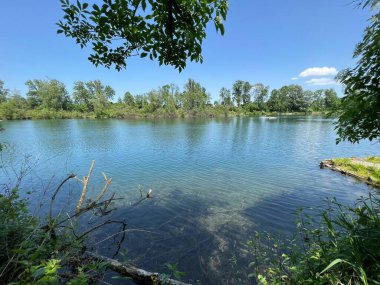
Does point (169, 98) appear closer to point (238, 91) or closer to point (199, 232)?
point (238, 91)

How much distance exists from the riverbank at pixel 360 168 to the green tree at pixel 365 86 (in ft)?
45.1

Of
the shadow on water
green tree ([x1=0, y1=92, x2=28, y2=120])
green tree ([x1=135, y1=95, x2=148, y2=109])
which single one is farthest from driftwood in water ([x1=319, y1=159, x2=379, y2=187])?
green tree ([x1=0, y1=92, x2=28, y2=120])

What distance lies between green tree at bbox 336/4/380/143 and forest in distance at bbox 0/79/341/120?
264ft

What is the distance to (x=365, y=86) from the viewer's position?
2994 mm

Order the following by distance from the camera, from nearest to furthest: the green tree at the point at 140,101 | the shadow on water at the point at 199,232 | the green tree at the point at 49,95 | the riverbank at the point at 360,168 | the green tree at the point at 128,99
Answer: the shadow on water at the point at 199,232 < the riverbank at the point at 360,168 < the green tree at the point at 49,95 < the green tree at the point at 140,101 < the green tree at the point at 128,99

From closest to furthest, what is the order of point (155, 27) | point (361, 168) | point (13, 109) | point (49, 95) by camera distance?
point (155, 27) → point (361, 168) → point (13, 109) → point (49, 95)

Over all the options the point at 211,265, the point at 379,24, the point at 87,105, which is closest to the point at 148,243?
the point at 211,265

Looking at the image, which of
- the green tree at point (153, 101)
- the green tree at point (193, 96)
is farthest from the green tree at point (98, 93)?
the green tree at point (193, 96)

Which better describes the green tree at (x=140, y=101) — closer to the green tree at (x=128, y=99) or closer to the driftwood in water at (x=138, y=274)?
the green tree at (x=128, y=99)

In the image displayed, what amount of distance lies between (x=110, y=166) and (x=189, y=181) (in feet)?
25.8

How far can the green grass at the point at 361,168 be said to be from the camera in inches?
549

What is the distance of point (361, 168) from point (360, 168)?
0.06 metres

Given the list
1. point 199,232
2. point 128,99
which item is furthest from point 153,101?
point 199,232

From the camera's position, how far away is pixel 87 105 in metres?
101
